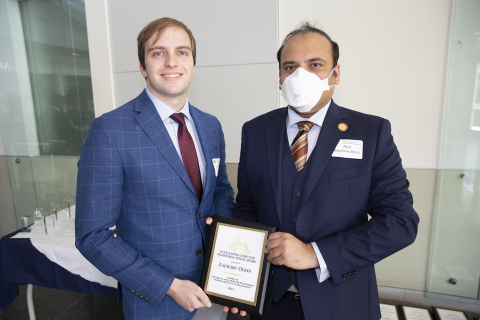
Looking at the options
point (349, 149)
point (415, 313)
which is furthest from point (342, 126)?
point (415, 313)

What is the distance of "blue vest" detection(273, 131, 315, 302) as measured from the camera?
1.20 meters

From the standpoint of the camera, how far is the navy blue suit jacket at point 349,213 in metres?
1.08

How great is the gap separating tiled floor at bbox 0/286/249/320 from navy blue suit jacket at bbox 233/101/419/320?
1.92 meters

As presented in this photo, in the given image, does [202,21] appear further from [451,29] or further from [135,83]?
[451,29]

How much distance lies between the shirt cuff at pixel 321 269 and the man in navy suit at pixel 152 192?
0.48m

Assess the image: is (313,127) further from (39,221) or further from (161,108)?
(39,221)

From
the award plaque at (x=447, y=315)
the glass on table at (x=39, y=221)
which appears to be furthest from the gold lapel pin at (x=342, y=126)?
the glass on table at (x=39, y=221)

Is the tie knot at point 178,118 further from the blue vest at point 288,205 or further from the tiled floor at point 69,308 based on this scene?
the tiled floor at point 69,308

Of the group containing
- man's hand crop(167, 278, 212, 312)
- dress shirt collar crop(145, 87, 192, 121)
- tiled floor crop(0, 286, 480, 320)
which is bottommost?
tiled floor crop(0, 286, 480, 320)

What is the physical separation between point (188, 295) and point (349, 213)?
0.79 meters

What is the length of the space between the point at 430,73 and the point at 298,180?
2128 millimetres

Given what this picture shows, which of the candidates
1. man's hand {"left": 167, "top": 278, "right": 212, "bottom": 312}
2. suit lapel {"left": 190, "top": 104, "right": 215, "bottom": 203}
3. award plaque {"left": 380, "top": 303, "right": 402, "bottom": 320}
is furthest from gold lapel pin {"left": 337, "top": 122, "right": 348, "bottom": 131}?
award plaque {"left": 380, "top": 303, "right": 402, "bottom": 320}

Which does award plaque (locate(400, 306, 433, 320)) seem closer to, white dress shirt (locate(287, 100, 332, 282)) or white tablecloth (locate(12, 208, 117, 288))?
white dress shirt (locate(287, 100, 332, 282))

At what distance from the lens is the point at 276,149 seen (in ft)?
4.17
